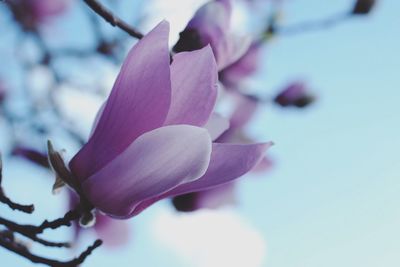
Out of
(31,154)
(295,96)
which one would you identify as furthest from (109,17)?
(31,154)

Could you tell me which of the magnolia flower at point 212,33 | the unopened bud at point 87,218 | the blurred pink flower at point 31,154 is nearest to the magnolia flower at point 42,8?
the blurred pink flower at point 31,154

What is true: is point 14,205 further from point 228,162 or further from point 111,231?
point 111,231

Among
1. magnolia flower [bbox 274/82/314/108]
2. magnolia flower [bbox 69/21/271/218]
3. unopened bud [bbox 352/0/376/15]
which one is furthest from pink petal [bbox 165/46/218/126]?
magnolia flower [bbox 274/82/314/108]

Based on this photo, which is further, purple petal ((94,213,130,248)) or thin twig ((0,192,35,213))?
purple petal ((94,213,130,248))

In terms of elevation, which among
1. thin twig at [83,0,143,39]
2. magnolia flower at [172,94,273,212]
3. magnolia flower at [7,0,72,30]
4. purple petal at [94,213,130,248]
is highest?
thin twig at [83,0,143,39]

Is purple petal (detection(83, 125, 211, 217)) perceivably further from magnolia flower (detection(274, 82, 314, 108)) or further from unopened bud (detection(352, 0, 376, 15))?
magnolia flower (detection(274, 82, 314, 108))

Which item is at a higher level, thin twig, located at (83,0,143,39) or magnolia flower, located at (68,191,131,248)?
thin twig, located at (83,0,143,39)

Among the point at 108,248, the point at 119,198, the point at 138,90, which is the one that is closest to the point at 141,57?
the point at 138,90

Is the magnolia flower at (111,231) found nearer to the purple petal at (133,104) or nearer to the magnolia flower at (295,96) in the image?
the magnolia flower at (295,96)
